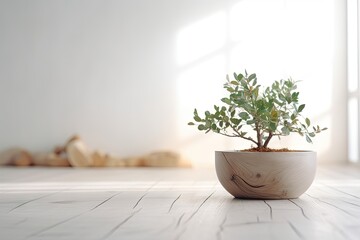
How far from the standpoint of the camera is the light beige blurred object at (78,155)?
522cm

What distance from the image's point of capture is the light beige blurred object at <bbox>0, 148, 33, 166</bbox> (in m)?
5.30

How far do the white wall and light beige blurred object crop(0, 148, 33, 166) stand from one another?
179mm

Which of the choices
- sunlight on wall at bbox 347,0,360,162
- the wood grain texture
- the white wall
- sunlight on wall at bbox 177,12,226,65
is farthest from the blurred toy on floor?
the wood grain texture

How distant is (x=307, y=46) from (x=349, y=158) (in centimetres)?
102

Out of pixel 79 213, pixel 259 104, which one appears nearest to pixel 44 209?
pixel 79 213

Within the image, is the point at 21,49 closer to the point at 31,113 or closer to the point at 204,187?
the point at 31,113

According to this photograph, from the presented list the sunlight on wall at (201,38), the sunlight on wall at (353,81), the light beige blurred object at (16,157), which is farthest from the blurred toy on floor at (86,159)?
the sunlight on wall at (353,81)

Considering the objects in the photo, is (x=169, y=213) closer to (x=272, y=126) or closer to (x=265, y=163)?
(x=265, y=163)

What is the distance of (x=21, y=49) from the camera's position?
5.64m

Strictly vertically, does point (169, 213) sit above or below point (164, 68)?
below

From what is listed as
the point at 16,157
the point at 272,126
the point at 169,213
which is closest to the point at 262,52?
the point at 16,157

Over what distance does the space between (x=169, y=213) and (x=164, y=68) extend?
355 centimetres

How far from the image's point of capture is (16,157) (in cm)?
533

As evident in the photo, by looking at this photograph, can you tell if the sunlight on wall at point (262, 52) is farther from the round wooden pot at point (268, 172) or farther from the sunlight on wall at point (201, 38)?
the round wooden pot at point (268, 172)
